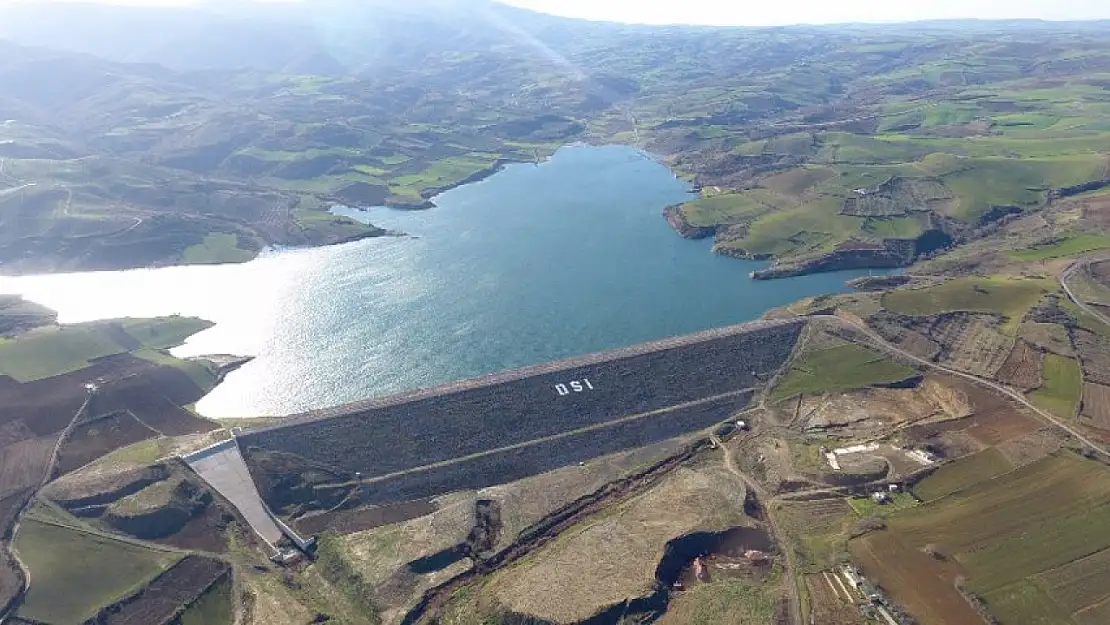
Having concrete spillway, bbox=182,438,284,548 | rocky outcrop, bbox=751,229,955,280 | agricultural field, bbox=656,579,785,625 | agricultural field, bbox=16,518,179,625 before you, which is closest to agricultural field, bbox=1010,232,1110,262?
rocky outcrop, bbox=751,229,955,280

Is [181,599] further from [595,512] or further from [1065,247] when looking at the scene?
[1065,247]

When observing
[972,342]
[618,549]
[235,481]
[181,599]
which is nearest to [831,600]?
[618,549]

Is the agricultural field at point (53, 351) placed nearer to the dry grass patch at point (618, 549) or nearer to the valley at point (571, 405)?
the valley at point (571, 405)

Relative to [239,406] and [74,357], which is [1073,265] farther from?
[74,357]

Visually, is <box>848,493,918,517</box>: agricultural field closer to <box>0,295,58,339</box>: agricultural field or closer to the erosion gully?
the erosion gully

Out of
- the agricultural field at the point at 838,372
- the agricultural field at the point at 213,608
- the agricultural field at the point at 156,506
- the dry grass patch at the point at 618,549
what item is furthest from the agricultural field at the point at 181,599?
the agricultural field at the point at 838,372
